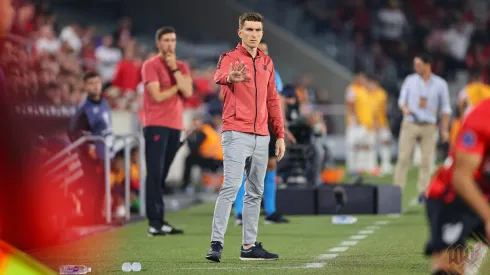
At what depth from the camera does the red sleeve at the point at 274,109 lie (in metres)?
11.2

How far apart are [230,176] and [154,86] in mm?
3010

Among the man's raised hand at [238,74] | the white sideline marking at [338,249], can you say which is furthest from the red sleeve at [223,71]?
the white sideline marking at [338,249]

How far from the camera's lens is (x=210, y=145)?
22078mm

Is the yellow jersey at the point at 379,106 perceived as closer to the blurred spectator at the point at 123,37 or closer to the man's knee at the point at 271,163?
the blurred spectator at the point at 123,37

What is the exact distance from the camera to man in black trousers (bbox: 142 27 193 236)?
44.7 ft

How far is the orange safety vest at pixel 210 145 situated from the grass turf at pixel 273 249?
17.8ft

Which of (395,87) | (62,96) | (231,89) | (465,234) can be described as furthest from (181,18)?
(465,234)

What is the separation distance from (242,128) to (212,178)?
11.8 metres

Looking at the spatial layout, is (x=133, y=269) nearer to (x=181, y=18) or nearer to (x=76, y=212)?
(x=76, y=212)

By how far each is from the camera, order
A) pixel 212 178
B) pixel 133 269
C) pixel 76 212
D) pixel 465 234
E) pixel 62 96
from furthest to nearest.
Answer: pixel 212 178 → pixel 62 96 → pixel 76 212 → pixel 133 269 → pixel 465 234

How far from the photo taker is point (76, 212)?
15.3 meters

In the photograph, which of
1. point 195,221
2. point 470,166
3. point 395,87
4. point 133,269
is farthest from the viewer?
point 395,87

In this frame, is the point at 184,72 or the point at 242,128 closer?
A: the point at 242,128

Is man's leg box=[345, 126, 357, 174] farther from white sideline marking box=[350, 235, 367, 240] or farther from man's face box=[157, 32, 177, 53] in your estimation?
man's face box=[157, 32, 177, 53]
